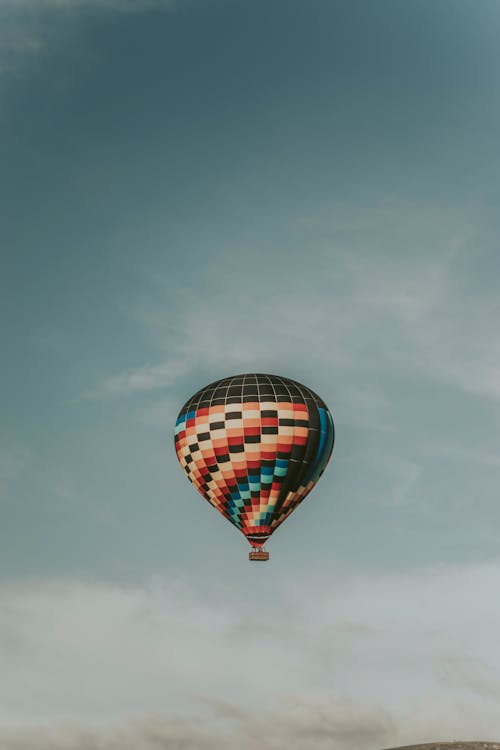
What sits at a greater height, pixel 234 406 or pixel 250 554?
pixel 234 406

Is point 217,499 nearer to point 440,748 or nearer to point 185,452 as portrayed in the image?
point 185,452

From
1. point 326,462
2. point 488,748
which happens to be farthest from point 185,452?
point 488,748

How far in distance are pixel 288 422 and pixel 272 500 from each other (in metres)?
5.25

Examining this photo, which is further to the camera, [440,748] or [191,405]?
[440,748]

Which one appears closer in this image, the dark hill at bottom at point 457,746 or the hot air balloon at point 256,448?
the hot air balloon at point 256,448

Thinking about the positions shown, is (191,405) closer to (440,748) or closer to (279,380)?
(279,380)

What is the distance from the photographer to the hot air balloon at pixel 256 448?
9106 cm

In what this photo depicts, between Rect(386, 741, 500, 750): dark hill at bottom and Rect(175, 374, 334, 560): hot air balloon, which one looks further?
Rect(386, 741, 500, 750): dark hill at bottom

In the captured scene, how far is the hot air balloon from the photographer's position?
91.1 meters

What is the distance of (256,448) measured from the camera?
298ft

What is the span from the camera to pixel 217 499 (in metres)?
93.0

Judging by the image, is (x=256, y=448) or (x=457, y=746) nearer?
(x=256, y=448)

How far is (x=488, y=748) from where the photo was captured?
145 m

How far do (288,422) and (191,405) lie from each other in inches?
279
